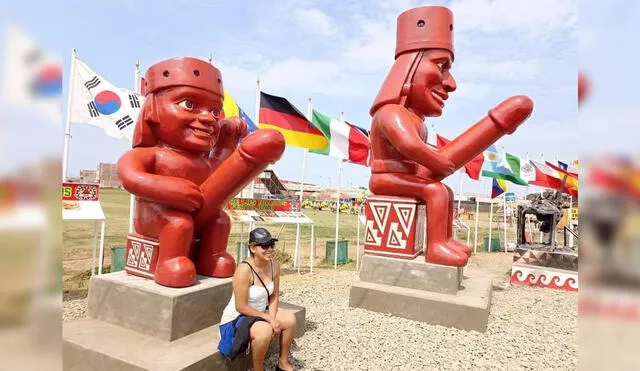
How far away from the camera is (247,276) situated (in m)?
2.86

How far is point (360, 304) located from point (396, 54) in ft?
10.7

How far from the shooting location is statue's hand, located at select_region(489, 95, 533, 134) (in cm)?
471

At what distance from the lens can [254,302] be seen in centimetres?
293

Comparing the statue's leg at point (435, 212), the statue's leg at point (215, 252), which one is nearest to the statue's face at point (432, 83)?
the statue's leg at point (435, 212)

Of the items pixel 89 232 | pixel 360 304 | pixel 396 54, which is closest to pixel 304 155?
pixel 396 54

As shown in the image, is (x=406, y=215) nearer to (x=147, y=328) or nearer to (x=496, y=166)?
(x=147, y=328)

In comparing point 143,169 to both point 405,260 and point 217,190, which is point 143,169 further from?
point 405,260

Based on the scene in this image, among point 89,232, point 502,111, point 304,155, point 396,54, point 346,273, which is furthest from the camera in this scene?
point 89,232

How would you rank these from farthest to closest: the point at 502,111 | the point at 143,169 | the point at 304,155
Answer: the point at 304,155 → the point at 502,111 → the point at 143,169

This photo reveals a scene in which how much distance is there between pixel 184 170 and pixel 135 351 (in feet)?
4.87

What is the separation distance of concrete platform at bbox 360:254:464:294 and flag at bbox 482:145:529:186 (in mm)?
6784

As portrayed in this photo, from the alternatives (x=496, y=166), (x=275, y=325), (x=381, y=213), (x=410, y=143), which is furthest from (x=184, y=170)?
(x=496, y=166)

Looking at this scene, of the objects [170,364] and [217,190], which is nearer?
[170,364]

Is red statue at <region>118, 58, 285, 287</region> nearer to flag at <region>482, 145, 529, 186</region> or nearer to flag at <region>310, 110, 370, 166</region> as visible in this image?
flag at <region>310, 110, 370, 166</region>
